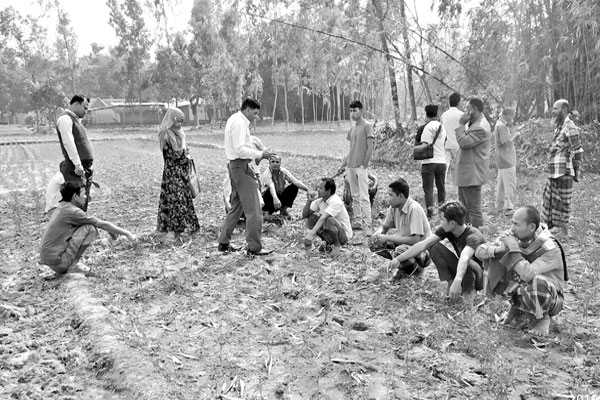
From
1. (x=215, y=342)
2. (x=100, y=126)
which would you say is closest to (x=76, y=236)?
(x=215, y=342)

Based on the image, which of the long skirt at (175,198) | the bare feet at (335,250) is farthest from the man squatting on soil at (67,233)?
the bare feet at (335,250)

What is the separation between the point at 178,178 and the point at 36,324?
2941mm

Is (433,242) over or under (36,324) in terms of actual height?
over

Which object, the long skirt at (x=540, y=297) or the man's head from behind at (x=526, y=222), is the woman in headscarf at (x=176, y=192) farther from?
the long skirt at (x=540, y=297)

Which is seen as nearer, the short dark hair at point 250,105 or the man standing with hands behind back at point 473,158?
the short dark hair at point 250,105

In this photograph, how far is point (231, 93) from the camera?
42656 mm

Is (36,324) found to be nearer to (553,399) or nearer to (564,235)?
(553,399)

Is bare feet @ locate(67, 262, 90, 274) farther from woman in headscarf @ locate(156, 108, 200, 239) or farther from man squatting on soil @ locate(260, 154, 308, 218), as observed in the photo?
man squatting on soil @ locate(260, 154, 308, 218)

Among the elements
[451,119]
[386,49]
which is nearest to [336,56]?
[386,49]

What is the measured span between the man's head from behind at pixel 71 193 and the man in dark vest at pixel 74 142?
27.3 inches

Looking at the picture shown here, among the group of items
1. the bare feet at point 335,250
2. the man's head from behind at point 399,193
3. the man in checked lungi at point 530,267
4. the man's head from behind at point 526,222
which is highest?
the man's head from behind at point 399,193

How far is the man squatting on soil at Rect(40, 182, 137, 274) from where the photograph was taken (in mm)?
5301

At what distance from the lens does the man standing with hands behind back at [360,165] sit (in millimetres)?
7055

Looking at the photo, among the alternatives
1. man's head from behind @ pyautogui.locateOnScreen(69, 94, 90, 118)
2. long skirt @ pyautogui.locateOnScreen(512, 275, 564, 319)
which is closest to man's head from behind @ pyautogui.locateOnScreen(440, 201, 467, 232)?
long skirt @ pyautogui.locateOnScreen(512, 275, 564, 319)
